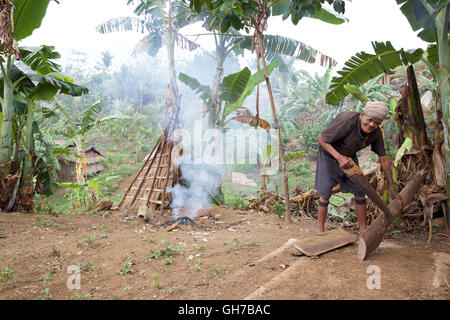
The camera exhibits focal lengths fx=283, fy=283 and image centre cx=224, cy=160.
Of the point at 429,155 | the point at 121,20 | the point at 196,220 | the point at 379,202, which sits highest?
the point at 121,20

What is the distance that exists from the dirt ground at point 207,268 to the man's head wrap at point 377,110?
1.27 meters

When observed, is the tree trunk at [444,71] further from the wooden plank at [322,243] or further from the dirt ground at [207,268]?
the wooden plank at [322,243]

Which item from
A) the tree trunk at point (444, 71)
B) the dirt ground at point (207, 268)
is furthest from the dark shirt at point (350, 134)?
the dirt ground at point (207, 268)

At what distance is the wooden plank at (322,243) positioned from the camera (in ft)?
8.63

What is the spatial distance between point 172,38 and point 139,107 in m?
16.8

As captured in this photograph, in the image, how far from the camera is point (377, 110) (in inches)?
103

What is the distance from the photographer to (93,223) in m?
4.96

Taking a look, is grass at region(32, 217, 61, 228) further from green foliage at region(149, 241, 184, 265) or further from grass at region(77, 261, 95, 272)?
green foliage at region(149, 241, 184, 265)

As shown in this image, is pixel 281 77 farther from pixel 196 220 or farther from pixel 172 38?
pixel 196 220

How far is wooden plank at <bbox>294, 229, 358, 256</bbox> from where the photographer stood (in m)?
2.63
